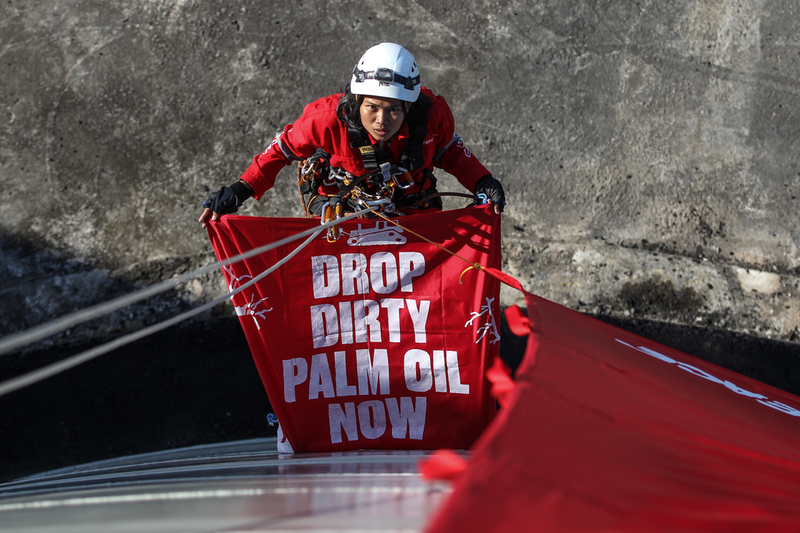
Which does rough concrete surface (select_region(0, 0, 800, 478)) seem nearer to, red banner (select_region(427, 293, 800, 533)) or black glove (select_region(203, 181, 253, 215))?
black glove (select_region(203, 181, 253, 215))

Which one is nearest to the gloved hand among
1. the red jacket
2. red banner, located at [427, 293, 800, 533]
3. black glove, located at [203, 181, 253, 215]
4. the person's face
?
black glove, located at [203, 181, 253, 215]

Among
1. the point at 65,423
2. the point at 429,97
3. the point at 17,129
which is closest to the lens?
the point at 429,97

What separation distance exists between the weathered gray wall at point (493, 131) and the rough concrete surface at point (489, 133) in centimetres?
2

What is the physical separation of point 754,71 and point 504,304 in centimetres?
374

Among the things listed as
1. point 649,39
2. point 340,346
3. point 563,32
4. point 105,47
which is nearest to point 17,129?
point 105,47

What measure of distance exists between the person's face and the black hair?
1.9 inches

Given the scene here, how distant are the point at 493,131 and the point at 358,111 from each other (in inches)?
100

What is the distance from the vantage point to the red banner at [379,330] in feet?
9.99

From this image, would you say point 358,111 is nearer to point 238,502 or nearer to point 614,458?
point 238,502

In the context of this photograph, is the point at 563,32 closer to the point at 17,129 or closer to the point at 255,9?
the point at 255,9

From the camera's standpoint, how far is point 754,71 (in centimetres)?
515

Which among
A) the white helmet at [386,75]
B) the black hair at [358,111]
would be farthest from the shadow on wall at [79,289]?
the white helmet at [386,75]

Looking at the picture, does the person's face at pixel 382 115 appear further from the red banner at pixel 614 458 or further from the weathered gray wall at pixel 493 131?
the weathered gray wall at pixel 493 131

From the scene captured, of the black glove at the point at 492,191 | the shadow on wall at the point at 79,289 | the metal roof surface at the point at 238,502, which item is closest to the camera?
the metal roof surface at the point at 238,502
